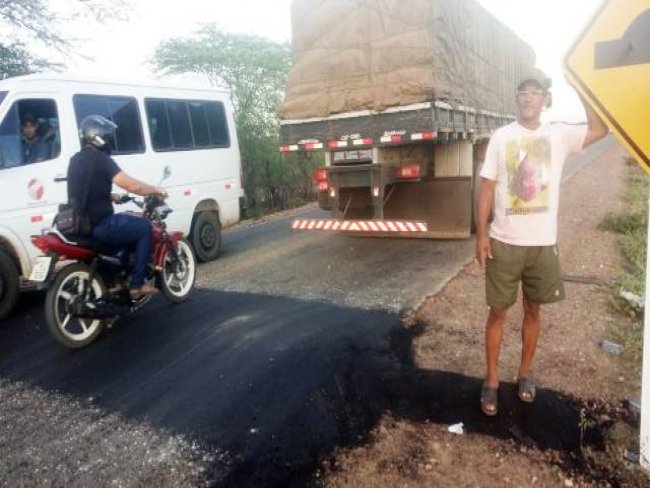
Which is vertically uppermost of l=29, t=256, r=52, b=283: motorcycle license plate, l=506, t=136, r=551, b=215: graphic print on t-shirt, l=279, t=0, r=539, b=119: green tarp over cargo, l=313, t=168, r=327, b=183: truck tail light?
l=279, t=0, r=539, b=119: green tarp over cargo

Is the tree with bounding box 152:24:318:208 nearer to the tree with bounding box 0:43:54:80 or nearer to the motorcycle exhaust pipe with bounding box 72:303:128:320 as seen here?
the tree with bounding box 0:43:54:80

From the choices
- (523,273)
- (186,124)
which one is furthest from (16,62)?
(523,273)

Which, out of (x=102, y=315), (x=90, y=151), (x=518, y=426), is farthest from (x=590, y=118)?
(x=102, y=315)

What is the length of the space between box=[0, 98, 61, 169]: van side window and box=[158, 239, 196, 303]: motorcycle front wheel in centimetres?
178

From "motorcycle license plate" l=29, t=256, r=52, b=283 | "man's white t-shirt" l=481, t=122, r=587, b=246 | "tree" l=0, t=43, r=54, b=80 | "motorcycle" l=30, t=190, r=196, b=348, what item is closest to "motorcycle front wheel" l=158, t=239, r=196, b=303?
"motorcycle" l=30, t=190, r=196, b=348

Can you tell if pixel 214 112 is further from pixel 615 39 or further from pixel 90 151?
pixel 615 39

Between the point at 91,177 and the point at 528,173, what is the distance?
3.46m

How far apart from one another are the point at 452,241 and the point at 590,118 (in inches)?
203

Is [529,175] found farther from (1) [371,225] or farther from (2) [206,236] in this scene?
(2) [206,236]

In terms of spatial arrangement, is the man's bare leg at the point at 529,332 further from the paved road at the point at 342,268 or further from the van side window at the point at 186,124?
the van side window at the point at 186,124

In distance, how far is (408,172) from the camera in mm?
7289

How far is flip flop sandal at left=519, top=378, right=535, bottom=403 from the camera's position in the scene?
3.15 m

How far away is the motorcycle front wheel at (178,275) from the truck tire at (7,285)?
57.9 inches

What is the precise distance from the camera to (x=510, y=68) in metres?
10.3
